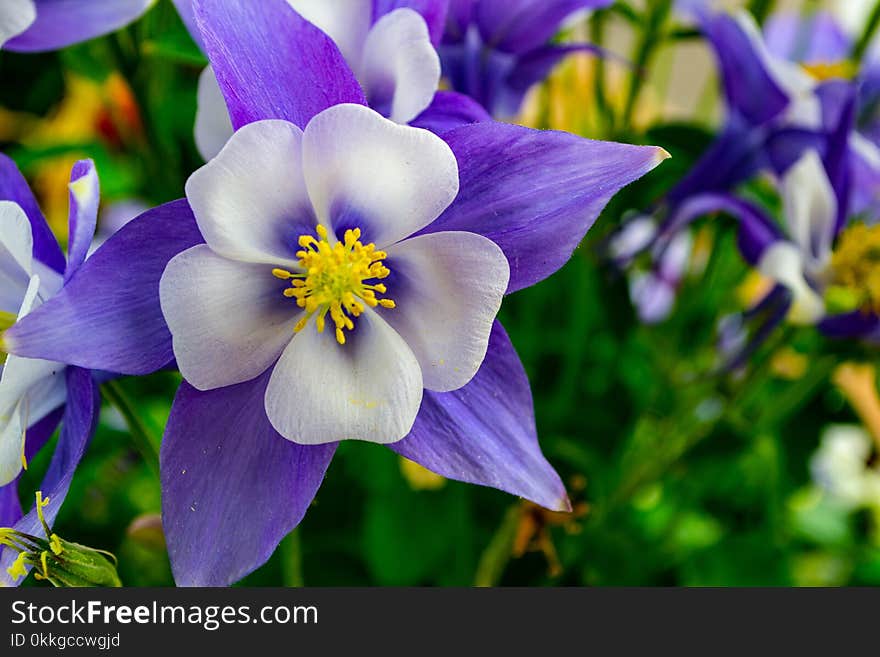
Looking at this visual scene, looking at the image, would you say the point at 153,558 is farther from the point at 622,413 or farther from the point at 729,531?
the point at 729,531

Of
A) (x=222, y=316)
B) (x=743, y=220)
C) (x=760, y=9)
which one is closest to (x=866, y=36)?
(x=760, y=9)

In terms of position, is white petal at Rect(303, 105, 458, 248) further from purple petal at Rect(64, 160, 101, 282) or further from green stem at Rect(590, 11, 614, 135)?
green stem at Rect(590, 11, 614, 135)

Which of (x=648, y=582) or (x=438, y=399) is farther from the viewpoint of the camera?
(x=648, y=582)

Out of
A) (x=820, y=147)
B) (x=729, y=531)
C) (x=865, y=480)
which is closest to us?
(x=820, y=147)

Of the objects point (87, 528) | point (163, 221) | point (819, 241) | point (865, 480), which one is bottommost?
point (865, 480)

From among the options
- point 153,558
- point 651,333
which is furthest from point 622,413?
point 153,558

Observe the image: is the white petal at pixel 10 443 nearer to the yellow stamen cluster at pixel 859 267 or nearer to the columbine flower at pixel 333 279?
the columbine flower at pixel 333 279

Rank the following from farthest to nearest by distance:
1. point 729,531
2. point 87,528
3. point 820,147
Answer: point 729,531 → point 87,528 → point 820,147

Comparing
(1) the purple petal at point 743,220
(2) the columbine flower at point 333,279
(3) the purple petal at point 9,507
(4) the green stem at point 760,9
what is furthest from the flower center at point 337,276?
(4) the green stem at point 760,9
